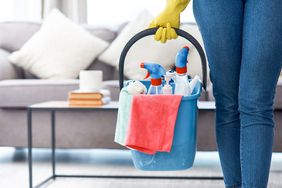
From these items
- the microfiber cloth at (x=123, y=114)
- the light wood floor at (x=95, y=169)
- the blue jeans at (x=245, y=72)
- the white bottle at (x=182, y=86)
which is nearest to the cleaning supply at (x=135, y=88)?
the microfiber cloth at (x=123, y=114)

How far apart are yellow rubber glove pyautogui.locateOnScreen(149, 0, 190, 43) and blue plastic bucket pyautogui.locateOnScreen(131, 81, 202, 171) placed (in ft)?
0.68

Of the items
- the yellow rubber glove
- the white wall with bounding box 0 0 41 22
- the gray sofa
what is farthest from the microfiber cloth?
the white wall with bounding box 0 0 41 22

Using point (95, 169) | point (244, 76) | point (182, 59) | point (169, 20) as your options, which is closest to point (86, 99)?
point (95, 169)

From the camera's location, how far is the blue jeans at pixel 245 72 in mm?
1302

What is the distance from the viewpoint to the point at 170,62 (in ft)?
9.91

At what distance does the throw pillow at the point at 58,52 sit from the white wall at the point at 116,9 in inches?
43.1

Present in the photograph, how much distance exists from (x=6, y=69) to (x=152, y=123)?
1635mm

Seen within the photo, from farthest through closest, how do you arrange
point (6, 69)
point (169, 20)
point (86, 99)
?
point (6, 69) < point (86, 99) < point (169, 20)

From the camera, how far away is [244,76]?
134cm

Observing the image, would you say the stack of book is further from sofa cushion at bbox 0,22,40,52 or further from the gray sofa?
sofa cushion at bbox 0,22,40,52

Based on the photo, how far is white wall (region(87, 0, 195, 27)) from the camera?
429cm

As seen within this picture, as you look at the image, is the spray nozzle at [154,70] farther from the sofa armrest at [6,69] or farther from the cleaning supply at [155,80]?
the sofa armrest at [6,69]

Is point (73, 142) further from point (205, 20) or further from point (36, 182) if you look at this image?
point (205, 20)

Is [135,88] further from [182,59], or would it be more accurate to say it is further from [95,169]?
[95,169]
